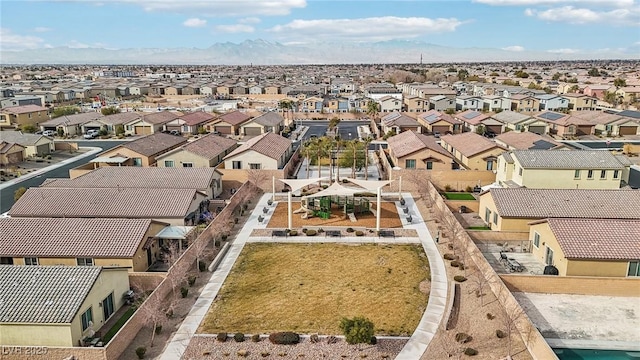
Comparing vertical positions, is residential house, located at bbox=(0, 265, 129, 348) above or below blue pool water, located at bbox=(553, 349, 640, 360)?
above

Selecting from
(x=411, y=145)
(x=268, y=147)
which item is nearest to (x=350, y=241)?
(x=268, y=147)

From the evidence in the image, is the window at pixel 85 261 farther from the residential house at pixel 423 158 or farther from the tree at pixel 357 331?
the residential house at pixel 423 158

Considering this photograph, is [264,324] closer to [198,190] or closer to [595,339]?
[595,339]

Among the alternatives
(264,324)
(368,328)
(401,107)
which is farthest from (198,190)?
(401,107)

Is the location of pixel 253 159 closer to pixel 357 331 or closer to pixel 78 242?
pixel 78 242

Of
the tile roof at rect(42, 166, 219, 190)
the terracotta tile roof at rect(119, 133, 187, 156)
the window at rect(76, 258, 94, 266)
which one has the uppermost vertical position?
the terracotta tile roof at rect(119, 133, 187, 156)

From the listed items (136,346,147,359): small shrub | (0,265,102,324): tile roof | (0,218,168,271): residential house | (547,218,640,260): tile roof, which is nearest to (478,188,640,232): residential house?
(547,218,640,260): tile roof

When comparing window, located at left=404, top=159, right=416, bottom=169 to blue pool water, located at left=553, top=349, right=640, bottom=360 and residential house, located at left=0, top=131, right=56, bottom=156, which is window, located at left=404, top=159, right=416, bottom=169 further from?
residential house, located at left=0, top=131, right=56, bottom=156
